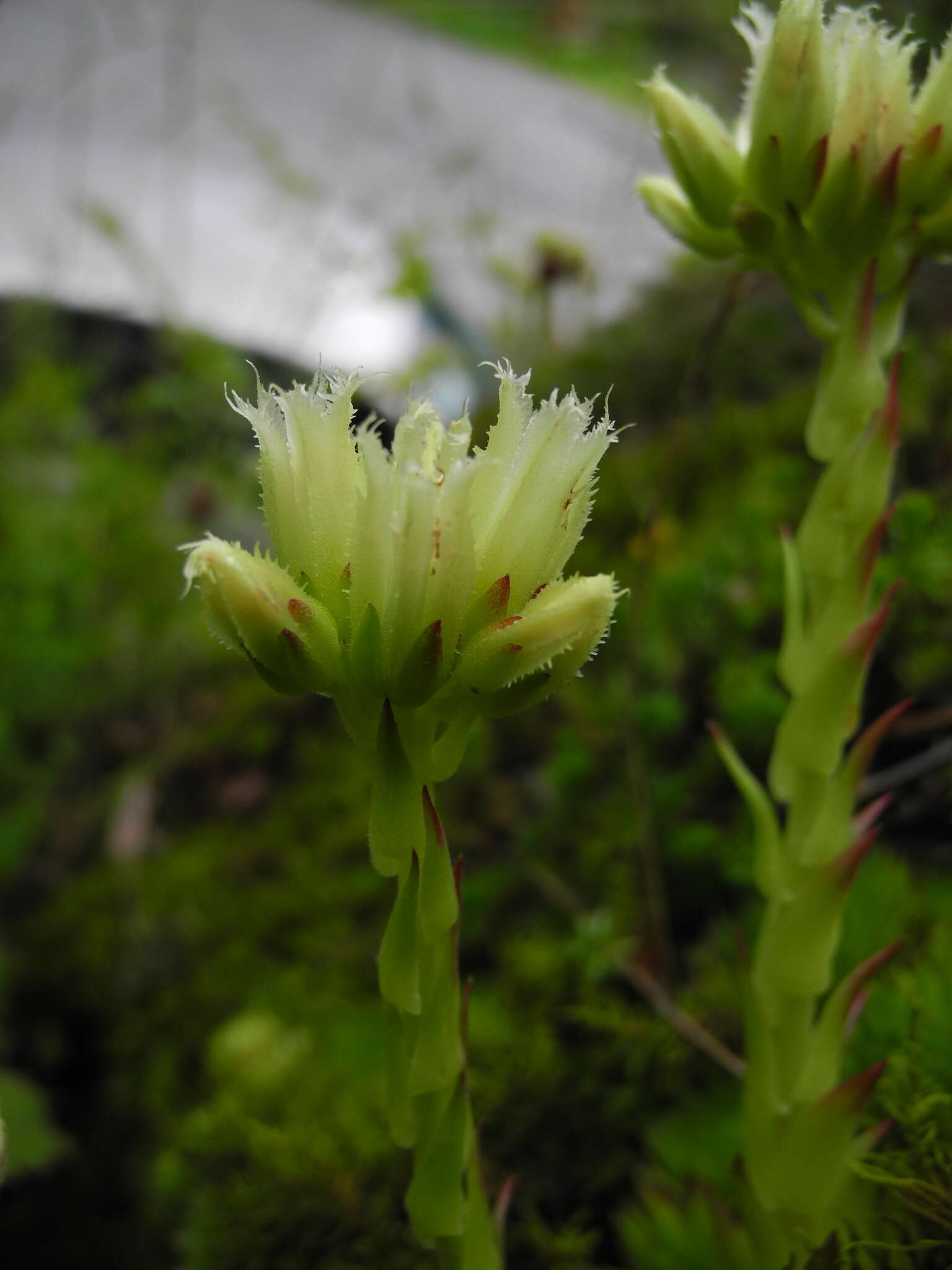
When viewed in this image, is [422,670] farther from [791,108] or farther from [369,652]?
[791,108]

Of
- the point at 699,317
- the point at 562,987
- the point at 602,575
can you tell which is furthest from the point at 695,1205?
the point at 699,317

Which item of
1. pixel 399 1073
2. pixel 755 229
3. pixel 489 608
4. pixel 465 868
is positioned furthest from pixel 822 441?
pixel 465 868

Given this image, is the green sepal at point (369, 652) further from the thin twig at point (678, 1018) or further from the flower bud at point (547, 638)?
the thin twig at point (678, 1018)

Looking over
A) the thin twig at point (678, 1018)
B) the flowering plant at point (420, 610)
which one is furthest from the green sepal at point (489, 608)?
the thin twig at point (678, 1018)

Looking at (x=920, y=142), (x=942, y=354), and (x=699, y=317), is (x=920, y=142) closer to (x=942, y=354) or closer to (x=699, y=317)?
(x=942, y=354)

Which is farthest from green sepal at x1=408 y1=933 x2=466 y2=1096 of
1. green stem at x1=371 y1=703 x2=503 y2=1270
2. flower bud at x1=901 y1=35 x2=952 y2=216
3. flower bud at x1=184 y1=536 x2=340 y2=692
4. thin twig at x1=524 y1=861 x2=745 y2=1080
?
flower bud at x1=901 y1=35 x2=952 y2=216
